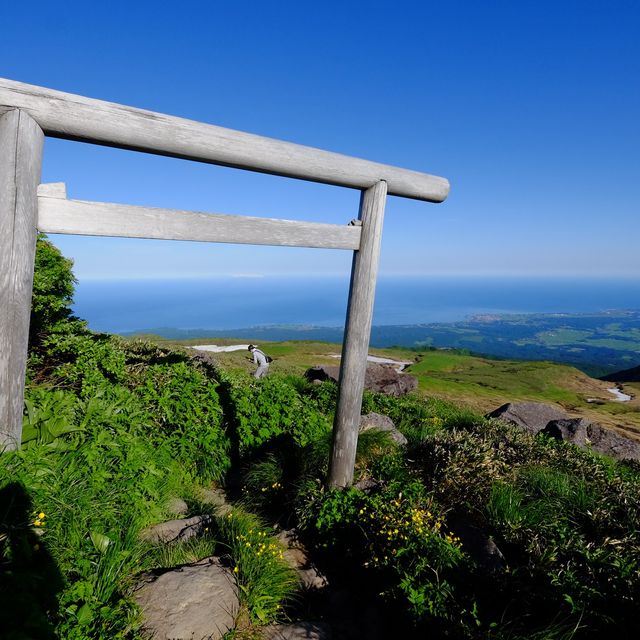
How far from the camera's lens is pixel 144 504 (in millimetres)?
4121

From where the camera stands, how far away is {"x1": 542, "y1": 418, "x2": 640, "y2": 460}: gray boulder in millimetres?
11062

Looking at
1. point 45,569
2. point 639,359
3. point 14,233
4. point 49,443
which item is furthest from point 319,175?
point 639,359

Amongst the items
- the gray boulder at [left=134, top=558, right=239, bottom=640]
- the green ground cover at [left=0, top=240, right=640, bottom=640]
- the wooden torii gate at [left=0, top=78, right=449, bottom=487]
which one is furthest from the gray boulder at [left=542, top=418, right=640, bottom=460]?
the gray boulder at [left=134, top=558, right=239, bottom=640]

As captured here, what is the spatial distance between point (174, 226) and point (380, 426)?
600 centimetres

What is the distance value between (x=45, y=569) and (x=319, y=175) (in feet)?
13.4

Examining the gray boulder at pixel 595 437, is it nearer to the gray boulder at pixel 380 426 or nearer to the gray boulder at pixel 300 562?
the gray boulder at pixel 380 426

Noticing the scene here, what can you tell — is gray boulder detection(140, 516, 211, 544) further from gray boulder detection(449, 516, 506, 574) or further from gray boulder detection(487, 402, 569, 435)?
gray boulder detection(487, 402, 569, 435)

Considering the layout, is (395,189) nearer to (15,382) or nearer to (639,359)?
(15,382)

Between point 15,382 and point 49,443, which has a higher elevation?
point 15,382

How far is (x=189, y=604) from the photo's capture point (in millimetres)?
3154

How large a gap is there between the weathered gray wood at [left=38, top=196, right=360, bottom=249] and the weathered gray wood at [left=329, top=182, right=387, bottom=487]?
40 cm

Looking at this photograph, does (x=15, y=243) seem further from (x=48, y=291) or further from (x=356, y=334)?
(x=48, y=291)

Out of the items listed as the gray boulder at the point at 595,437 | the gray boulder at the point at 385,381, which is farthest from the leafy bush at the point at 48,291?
the gray boulder at the point at 385,381

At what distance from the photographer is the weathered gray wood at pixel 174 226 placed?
10.5ft
